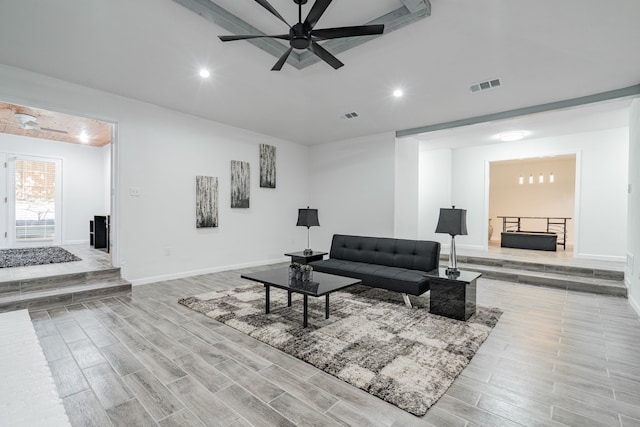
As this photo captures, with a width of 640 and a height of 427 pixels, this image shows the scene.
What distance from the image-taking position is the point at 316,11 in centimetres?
223

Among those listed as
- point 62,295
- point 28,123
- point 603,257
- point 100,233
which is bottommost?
point 62,295

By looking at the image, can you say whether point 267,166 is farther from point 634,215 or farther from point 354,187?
point 634,215

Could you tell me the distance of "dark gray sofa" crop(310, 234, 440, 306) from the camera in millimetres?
3746

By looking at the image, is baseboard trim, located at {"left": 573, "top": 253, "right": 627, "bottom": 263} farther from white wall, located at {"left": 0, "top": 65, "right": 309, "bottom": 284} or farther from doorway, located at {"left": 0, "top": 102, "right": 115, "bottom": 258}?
doorway, located at {"left": 0, "top": 102, "right": 115, "bottom": 258}

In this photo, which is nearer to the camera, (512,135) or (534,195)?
(512,135)

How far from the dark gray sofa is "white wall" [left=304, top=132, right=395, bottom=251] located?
4.93 ft

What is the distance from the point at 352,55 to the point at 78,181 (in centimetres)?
829

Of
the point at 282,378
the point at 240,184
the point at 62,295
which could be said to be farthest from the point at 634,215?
the point at 62,295

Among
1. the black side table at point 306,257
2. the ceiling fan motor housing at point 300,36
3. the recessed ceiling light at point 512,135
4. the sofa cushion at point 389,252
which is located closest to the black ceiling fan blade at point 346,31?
the ceiling fan motor housing at point 300,36

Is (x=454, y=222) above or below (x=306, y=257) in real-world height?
above

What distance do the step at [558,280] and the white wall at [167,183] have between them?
464cm

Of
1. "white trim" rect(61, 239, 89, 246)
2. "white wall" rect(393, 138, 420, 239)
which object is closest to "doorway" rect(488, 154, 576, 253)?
"white wall" rect(393, 138, 420, 239)

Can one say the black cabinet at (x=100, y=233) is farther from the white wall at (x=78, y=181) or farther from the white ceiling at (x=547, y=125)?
the white ceiling at (x=547, y=125)

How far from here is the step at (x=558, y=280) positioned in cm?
454
